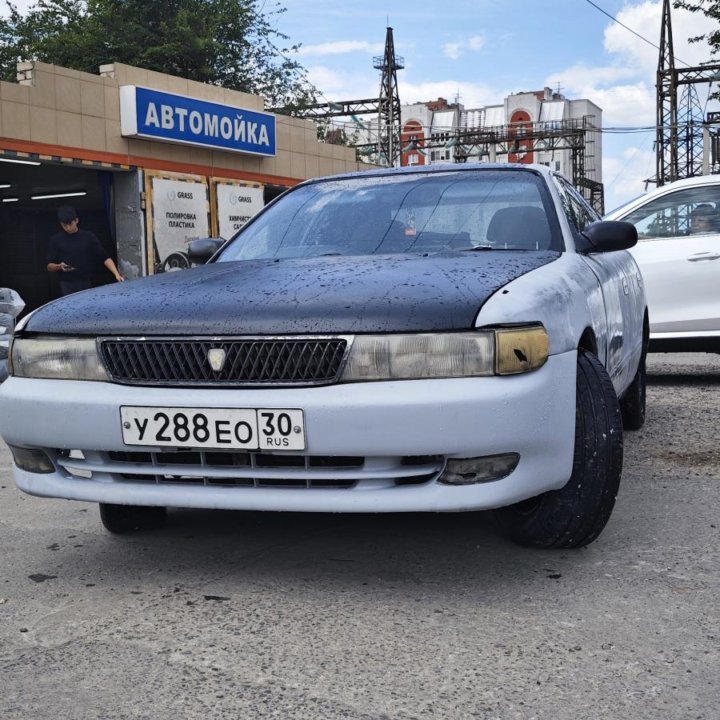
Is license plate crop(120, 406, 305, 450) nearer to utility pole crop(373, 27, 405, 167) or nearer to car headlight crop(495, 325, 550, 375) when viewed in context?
car headlight crop(495, 325, 550, 375)

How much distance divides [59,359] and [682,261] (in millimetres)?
6132

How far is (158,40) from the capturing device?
31.9 m

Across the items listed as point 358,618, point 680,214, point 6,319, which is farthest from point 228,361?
point 6,319

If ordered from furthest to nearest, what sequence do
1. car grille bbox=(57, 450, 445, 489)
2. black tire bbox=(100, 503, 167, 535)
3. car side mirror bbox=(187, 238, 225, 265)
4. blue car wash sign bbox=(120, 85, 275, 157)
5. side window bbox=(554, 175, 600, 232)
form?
blue car wash sign bbox=(120, 85, 275, 157) < car side mirror bbox=(187, 238, 225, 265) < side window bbox=(554, 175, 600, 232) < black tire bbox=(100, 503, 167, 535) < car grille bbox=(57, 450, 445, 489)

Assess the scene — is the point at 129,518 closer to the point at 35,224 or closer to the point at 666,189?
the point at 666,189

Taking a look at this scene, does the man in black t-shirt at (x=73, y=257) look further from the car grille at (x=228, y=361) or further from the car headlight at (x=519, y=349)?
the car headlight at (x=519, y=349)

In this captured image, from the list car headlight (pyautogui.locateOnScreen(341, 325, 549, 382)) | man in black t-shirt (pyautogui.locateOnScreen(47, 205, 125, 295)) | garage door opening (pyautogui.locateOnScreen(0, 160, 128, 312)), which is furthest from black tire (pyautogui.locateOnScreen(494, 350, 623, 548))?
garage door opening (pyautogui.locateOnScreen(0, 160, 128, 312))

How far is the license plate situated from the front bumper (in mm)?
26

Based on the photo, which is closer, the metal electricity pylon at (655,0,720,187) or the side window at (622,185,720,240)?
the side window at (622,185,720,240)

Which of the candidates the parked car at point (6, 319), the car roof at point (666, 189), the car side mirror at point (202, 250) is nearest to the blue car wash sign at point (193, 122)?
the parked car at point (6, 319)

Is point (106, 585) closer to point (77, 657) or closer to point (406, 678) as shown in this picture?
point (77, 657)

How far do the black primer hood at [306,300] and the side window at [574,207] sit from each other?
0.96m

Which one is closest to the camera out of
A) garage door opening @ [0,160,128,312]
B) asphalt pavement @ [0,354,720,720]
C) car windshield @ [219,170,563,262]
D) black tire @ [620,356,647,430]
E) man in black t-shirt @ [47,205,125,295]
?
asphalt pavement @ [0,354,720,720]

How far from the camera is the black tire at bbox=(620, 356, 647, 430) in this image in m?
5.93
